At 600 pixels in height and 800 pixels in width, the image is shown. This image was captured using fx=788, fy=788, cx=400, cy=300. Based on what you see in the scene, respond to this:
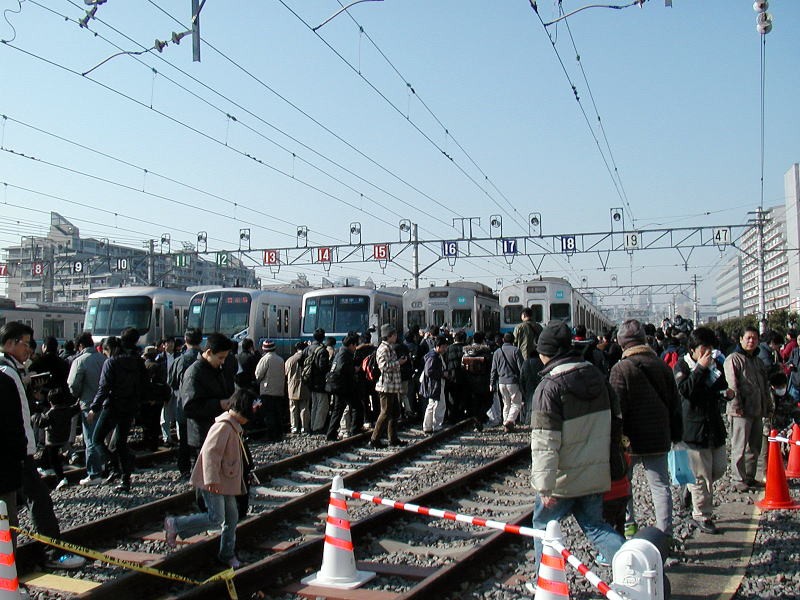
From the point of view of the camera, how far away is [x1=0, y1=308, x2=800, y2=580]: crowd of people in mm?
4637

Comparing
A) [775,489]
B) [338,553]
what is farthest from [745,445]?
[338,553]

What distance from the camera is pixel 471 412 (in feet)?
50.8

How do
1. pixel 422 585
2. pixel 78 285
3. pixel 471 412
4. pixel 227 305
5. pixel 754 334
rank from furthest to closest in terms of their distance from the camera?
pixel 78 285 < pixel 227 305 < pixel 471 412 < pixel 754 334 < pixel 422 585

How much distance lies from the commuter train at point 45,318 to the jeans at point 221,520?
908 inches

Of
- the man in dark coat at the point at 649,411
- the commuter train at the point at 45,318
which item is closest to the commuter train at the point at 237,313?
the commuter train at the point at 45,318

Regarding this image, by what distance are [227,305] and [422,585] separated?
19953 mm

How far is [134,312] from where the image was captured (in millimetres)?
24781

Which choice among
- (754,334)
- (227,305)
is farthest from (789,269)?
(754,334)

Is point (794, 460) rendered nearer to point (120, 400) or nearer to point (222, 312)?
point (120, 400)

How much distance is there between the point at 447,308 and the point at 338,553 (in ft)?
67.2

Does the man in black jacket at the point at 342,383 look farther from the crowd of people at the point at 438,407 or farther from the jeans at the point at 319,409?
the jeans at the point at 319,409

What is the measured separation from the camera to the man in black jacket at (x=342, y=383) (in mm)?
12102

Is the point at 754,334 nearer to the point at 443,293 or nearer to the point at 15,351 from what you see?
the point at 15,351

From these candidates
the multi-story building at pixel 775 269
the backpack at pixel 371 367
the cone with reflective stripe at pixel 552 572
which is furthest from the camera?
the multi-story building at pixel 775 269
